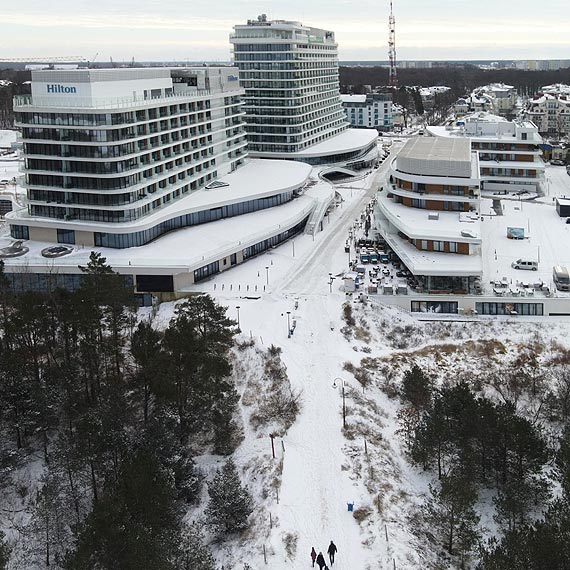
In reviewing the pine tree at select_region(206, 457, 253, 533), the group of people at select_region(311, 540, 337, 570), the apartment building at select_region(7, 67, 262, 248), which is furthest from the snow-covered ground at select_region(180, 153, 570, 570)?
the apartment building at select_region(7, 67, 262, 248)

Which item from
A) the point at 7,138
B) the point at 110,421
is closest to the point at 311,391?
the point at 110,421

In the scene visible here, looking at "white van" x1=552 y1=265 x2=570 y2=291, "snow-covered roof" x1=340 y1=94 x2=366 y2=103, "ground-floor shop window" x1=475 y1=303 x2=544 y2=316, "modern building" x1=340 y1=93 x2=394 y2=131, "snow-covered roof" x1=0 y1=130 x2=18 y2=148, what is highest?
"snow-covered roof" x1=340 y1=94 x2=366 y2=103

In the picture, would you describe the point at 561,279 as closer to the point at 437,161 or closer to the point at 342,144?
the point at 437,161

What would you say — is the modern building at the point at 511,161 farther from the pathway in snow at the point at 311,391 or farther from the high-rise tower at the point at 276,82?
the pathway in snow at the point at 311,391

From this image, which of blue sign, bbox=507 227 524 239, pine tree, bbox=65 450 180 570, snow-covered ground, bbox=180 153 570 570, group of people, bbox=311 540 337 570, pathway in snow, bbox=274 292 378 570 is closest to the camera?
pine tree, bbox=65 450 180 570

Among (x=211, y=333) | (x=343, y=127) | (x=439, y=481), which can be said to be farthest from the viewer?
(x=343, y=127)

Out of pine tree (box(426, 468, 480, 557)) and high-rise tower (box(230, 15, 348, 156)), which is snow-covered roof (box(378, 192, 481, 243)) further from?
high-rise tower (box(230, 15, 348, 156))

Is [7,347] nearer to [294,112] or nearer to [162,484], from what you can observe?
[162,484]

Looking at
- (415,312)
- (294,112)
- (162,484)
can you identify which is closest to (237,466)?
(162,484)
